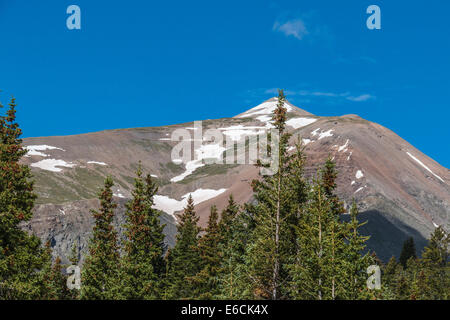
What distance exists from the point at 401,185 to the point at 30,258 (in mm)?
182265

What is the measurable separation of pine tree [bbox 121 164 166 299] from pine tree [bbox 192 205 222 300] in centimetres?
379

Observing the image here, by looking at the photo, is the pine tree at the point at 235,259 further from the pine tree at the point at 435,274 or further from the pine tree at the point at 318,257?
the pine tree at the point at 435,274

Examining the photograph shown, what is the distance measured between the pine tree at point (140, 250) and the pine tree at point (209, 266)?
3787mm

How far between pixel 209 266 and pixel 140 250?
36.4 ft

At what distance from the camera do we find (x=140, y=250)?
2814cm

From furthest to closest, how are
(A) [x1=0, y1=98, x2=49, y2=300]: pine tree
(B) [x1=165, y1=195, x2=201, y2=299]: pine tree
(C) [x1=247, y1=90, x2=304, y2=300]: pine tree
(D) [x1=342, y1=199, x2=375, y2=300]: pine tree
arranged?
1. (B) [x1=165, y1=195, x2=201, y2=299]: pine tree
2. (C) [x1=247, y1=90, x2=304, y2=300]: pine tree
3. (D) [x1=342, y1=199, x2=375, y2=300]: pine tree
4. (A) [x1=0, y1=98, x2=49, y2=300]: pine tree

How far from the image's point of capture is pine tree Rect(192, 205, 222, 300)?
113ft

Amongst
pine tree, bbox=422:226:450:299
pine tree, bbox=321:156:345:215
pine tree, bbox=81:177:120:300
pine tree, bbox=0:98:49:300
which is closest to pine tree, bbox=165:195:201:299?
pine tree, bbox=81:177:120:300

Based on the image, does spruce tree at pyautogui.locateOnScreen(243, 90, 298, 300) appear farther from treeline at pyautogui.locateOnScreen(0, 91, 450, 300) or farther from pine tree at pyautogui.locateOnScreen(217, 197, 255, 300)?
pine tree at pyautogui.locateOnScreen(217, 197, 255, 300)

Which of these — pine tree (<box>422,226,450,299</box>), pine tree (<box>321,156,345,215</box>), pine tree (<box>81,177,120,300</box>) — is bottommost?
pine tree (<box>422,226,450,299</box>)

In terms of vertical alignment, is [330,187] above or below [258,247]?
above

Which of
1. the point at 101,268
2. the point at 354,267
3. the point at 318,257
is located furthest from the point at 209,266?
the point at 354,267

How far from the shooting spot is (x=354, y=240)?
20.8 m

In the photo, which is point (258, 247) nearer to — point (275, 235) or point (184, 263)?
point (275, 235)
